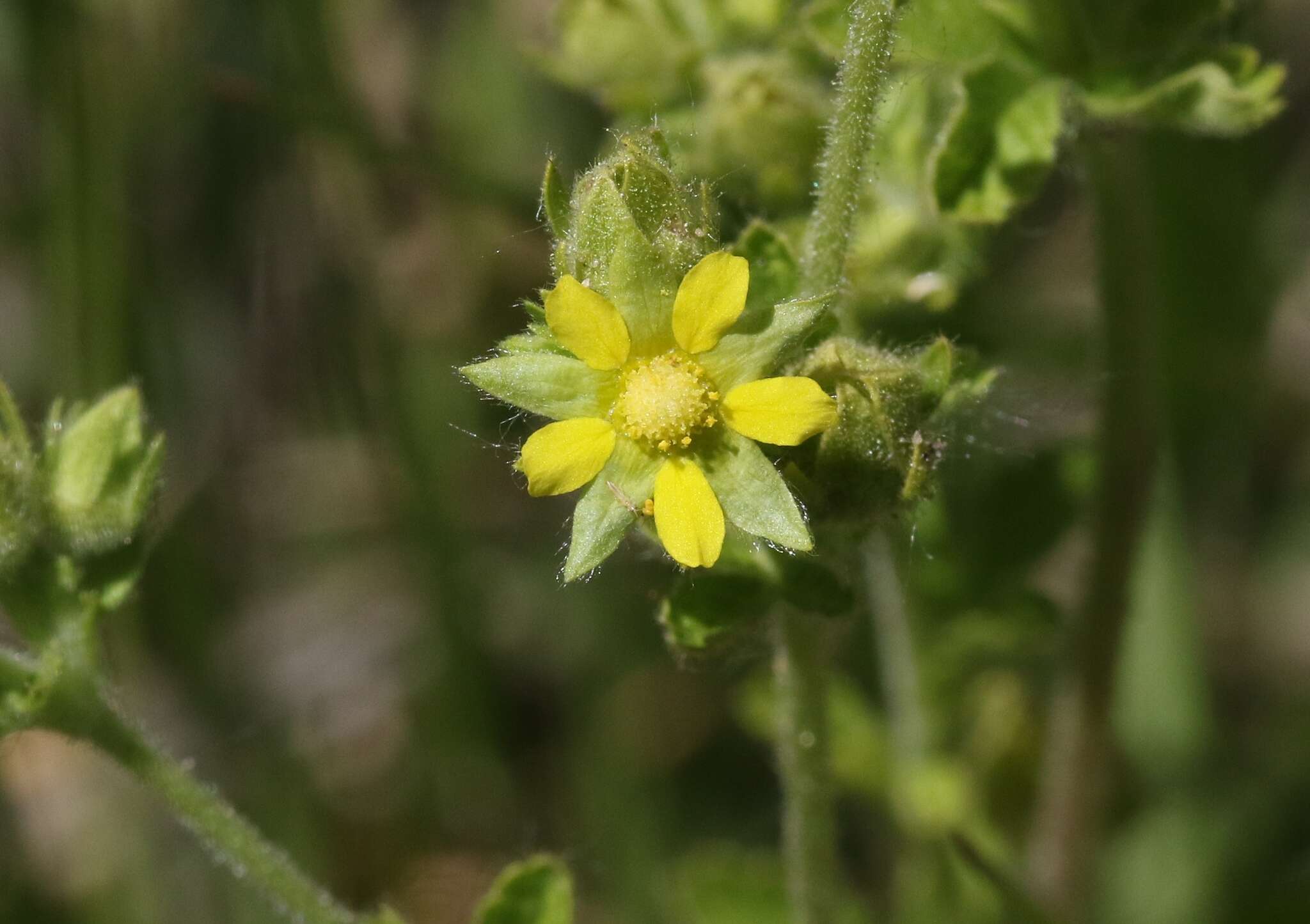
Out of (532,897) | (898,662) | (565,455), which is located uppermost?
(565,455)

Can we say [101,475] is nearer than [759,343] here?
No

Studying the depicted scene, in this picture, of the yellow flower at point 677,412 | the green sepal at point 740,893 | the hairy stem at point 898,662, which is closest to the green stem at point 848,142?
the yellow flower at point 677,412

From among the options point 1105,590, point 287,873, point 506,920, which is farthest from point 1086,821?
point 287,873

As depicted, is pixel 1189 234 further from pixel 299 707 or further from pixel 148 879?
pixel 148 879

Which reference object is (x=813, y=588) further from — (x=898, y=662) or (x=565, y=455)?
(x=898, y=662)

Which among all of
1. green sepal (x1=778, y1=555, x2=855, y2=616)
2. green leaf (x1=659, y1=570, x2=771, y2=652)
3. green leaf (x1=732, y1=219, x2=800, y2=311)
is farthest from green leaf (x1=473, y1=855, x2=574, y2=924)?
green leaf (x1=732, y1=219, x2=800, y2=311)

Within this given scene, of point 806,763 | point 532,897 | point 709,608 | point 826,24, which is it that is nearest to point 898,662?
point 806,763
